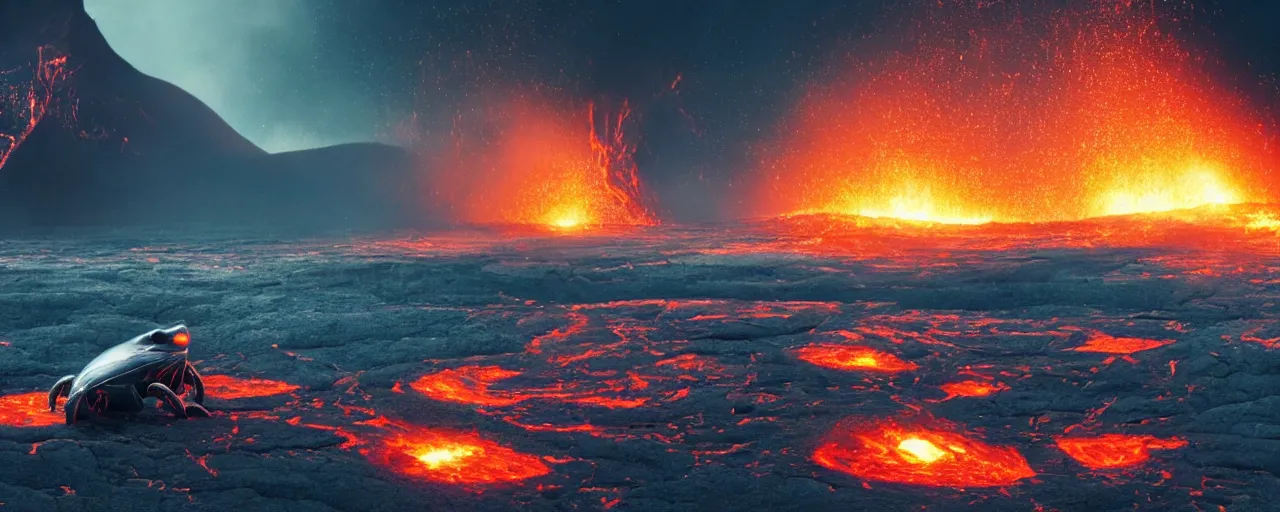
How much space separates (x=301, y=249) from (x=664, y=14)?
863 cm

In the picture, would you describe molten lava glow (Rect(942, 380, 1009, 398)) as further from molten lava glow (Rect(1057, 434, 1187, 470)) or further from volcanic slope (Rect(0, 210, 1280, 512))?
molten lava glow (Rect(1057, 434, 1187, 470))

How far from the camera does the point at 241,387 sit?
4125mm

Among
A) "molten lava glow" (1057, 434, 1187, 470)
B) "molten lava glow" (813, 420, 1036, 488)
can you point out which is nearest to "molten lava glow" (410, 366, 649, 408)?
"molten lava glow" (813, 420, 1036, 488)

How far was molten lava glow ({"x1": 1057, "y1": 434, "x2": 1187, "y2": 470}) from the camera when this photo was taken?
3.30m

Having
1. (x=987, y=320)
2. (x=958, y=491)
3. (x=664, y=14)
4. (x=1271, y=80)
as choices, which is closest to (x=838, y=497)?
(x=958, y=491)

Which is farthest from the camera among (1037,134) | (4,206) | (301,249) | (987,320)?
(1037,134)

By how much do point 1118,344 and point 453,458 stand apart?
11.7ft

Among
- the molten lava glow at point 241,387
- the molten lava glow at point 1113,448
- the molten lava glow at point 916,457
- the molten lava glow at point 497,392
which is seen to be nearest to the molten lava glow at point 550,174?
the molten lava glow at point 497,392

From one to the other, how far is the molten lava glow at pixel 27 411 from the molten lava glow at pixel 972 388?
343 centimetres

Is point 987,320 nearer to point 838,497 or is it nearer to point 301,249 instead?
point 838,497

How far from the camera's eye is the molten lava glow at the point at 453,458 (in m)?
3.12

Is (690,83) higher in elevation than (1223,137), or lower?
higher

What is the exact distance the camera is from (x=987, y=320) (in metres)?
5.82

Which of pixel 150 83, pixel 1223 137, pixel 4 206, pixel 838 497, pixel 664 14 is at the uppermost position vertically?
pixel 664 14
